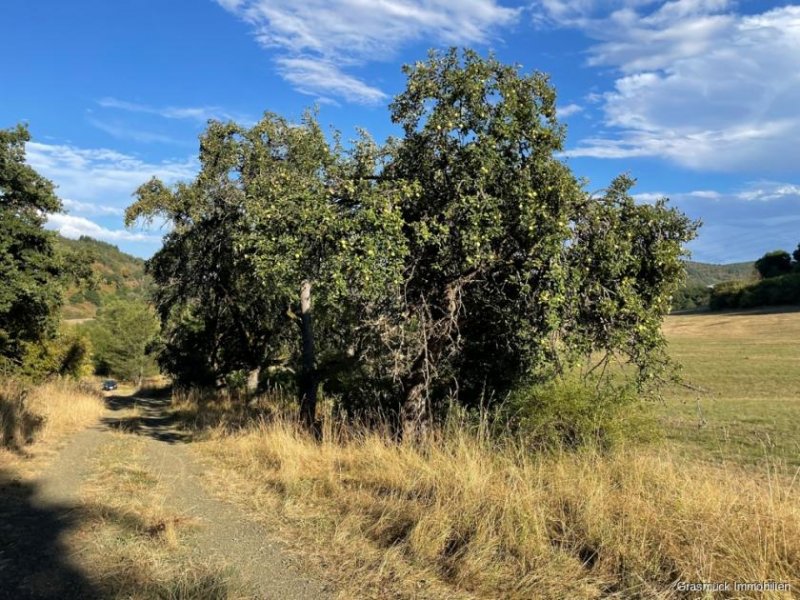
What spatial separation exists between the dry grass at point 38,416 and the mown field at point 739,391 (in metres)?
11.0

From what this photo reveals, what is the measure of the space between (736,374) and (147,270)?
33.3 meters

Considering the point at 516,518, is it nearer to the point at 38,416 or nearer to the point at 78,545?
the point at 78,545

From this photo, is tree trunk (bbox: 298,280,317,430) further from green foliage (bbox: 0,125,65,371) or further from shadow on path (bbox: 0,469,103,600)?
shadow on path (bbox: 0,469,103,600)

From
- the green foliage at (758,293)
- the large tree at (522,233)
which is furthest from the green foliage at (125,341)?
the green foliage at (758,293)

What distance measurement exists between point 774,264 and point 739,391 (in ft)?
328

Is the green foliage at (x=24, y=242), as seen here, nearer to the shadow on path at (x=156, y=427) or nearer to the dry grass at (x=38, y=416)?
the dry grass at (x=38, y=416)

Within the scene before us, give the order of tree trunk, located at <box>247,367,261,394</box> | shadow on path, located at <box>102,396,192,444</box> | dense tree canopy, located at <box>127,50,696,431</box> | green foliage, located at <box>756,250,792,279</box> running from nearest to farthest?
dense tree canopy, located at <box>127,50,696,431</box> < shadow on path, located at <box>102,396,192,444</box> < tree trunk, located at <box>247,367,261,394</box> < green foliage, located at <box>756,250,792,279</box>

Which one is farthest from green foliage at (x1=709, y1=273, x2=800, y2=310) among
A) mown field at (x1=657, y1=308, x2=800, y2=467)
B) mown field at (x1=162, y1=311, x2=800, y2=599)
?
mown field at (x1=162, y1=311, x2=800, y2=599)

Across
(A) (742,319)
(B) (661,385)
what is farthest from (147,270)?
(A) (742,319)

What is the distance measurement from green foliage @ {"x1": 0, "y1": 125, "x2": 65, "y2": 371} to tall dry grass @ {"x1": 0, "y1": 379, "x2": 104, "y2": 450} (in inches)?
90.5

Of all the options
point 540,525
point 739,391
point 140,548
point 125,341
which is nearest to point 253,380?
point 140,548

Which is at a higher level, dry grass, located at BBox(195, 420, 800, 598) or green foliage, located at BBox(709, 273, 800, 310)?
green foliage, located at BBox(709, 273, 800, 310)

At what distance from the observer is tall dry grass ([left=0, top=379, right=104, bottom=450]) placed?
10.0 metres

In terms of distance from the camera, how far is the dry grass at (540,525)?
4070 mm
